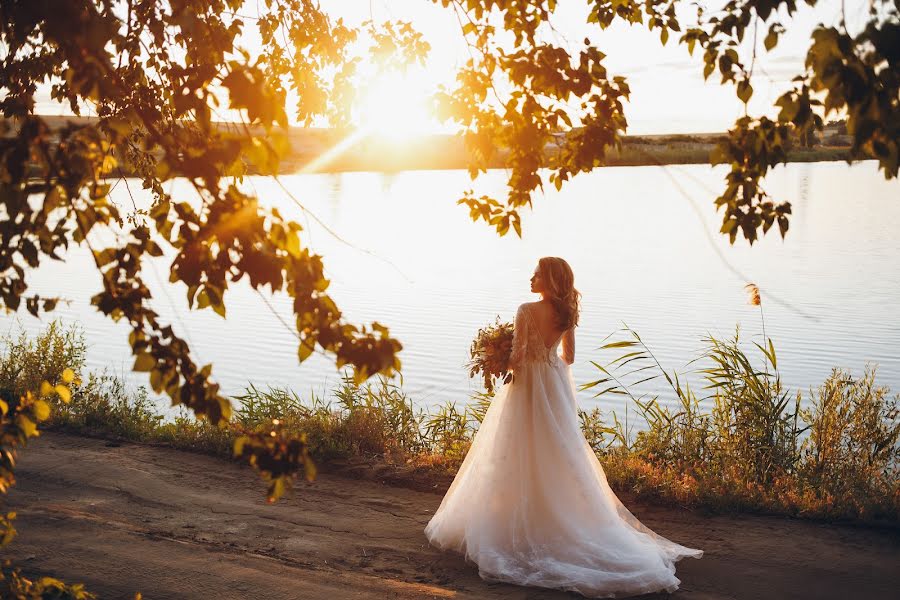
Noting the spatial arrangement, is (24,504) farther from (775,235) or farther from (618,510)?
(775,235)

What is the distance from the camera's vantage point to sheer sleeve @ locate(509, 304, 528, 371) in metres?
6.51

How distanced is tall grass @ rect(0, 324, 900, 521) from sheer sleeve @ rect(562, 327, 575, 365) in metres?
1.45

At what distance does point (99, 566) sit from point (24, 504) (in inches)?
66.7

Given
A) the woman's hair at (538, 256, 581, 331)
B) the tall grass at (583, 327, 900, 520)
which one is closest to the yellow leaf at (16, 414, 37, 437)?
the woman's hair at (538, 256, 581, 331)

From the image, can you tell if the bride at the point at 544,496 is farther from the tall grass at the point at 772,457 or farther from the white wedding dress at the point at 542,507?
the tall grass at the point at 772,457

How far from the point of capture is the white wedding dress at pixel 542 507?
566 centimetres

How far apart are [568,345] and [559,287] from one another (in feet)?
1.74

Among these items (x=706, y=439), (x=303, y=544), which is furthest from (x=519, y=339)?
(x=706, y=439)

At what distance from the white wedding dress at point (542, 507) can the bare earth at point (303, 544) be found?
0.65 ft

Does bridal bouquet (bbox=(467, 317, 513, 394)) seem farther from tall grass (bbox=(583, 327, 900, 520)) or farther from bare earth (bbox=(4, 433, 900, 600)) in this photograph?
tall grass (bbox=(583, 327, 900, 520))

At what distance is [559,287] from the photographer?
6449 mm

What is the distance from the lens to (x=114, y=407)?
9.91m

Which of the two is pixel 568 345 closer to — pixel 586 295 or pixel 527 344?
pixel 527 344

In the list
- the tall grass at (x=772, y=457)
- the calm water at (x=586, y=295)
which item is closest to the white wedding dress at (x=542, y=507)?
the tall grass at (x=772, y=457)
